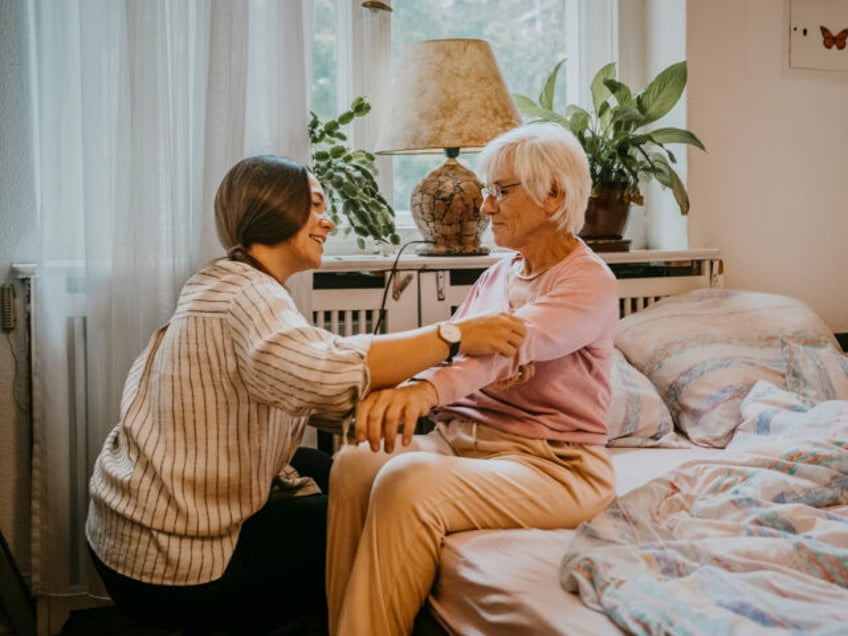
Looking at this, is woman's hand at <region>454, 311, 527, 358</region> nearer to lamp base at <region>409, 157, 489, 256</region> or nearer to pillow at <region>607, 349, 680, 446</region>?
pillow at <region>607, 349, 680, 446</region>

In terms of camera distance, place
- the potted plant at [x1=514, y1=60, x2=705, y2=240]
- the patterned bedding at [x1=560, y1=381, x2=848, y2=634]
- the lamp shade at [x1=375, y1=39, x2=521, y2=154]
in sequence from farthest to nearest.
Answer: the potted plant at [x1=514, y1=60, x2=705, y2=240], the lamp shade at [x1=375, y1=39, x2=521, y2=154], the patterned bedding at [x1=560, y1=381, x2=848, y2=634]

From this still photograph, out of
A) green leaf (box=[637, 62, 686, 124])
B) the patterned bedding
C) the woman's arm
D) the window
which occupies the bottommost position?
the patterned bedding

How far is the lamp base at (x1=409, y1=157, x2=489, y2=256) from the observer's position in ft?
7.10

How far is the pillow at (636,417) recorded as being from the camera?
2.02 m

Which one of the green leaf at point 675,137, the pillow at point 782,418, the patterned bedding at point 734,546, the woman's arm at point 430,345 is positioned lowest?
the patterned bedding at point 734,546

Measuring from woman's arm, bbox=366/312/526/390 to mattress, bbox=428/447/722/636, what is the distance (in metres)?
0.31

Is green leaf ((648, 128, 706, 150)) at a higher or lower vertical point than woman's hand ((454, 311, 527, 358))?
higher

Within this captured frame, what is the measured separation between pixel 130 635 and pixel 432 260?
120 centimetres

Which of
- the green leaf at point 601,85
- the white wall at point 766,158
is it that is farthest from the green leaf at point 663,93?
the white wall at point 766,158

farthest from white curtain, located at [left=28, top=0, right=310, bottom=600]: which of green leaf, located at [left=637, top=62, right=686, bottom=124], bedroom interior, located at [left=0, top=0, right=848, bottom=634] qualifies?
green leaf, located at [left=637, top=62, right=686, bottom=124]

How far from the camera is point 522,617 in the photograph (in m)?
1.19

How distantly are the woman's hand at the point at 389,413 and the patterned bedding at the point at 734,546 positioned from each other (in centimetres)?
33

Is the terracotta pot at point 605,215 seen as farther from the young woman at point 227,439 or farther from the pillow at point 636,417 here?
the young woman at point 227,439

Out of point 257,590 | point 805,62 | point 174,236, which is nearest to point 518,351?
point 257,590
